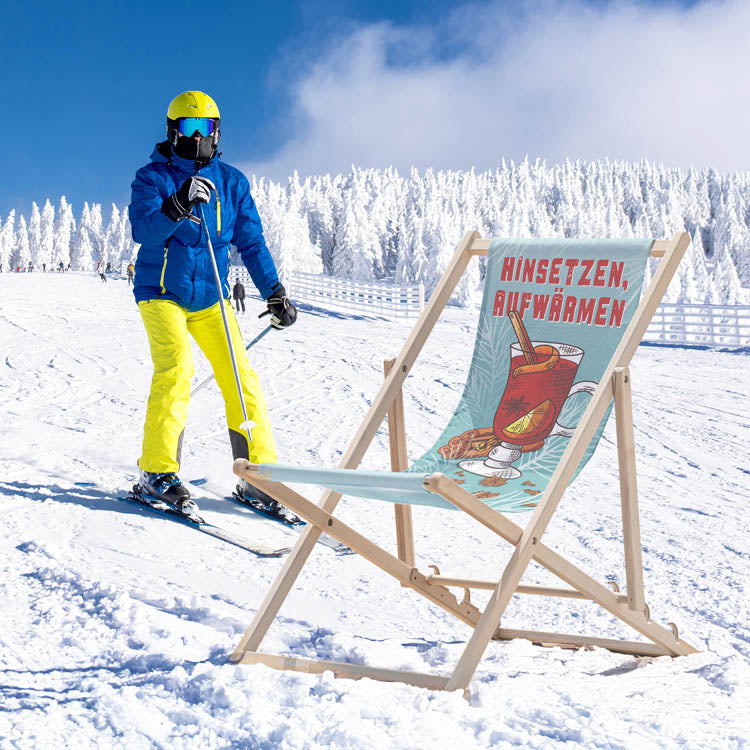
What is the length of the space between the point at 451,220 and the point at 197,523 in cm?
7157

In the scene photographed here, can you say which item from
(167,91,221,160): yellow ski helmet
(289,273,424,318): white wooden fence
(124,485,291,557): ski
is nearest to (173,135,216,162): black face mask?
(167,91,221,160): yellow ski helmet

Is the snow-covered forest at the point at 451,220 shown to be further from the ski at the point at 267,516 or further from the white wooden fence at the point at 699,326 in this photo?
the ski at the point at 267,516

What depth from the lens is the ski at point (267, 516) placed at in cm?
339

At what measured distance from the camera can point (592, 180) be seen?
329ft

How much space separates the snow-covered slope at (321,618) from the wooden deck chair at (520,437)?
0.46ft

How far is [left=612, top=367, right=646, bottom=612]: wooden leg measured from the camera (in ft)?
7.38

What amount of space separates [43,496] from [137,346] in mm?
6881

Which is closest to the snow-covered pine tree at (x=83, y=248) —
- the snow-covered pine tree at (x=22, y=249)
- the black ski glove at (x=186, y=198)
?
the snow-covered pine tree at (x=22, y=249)

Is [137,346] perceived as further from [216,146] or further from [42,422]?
[216,146]

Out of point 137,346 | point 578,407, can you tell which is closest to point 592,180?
point 137,346

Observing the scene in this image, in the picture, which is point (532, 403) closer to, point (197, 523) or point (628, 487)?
point (628, 487)

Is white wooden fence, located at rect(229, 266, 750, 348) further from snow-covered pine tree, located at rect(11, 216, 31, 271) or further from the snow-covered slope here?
snow-covered pine tree, located at rect(11, 216, 31, 271)

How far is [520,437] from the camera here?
8.66 ft

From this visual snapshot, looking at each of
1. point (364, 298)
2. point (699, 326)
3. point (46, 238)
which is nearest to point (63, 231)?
point (46, 238)
